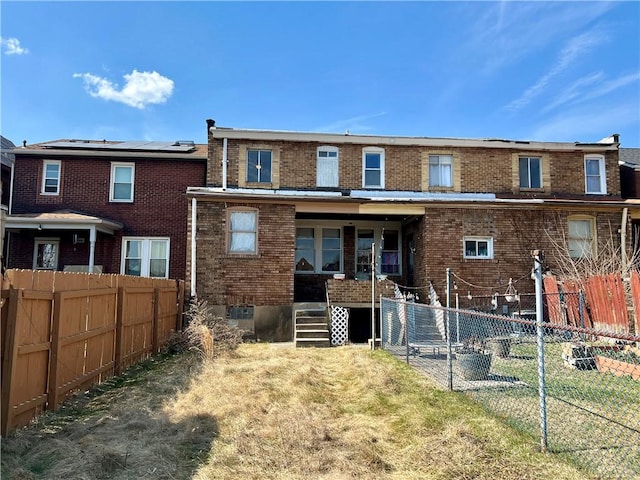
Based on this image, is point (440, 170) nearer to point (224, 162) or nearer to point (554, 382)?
point (224, 162)

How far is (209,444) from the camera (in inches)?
188

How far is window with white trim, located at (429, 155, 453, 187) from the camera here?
53.8 ft

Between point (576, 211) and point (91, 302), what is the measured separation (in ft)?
49.6

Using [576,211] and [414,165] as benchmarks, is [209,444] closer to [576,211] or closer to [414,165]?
[414,165]

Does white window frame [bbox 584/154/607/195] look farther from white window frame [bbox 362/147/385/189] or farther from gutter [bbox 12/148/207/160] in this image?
gutter [bbox 12/148/207/160]

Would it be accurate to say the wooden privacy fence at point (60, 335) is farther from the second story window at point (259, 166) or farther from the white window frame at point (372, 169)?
the white window frame at point (372, 169)

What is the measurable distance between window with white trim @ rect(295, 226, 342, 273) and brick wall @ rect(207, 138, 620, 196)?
2.00 m

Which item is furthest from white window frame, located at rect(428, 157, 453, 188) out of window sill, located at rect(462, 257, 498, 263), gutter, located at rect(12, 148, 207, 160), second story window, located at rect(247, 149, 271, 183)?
gutter, located at rect(12, 148, 207, 160)

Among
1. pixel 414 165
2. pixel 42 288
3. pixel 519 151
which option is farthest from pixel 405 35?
pixel 42 288

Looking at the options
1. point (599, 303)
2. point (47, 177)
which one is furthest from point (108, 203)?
point (599, 303)

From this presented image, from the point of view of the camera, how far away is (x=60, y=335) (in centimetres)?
591

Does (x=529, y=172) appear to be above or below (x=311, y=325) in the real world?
above

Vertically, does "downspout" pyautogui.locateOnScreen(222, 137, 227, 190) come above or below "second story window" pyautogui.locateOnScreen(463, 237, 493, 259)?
above

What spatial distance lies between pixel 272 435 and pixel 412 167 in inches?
510
